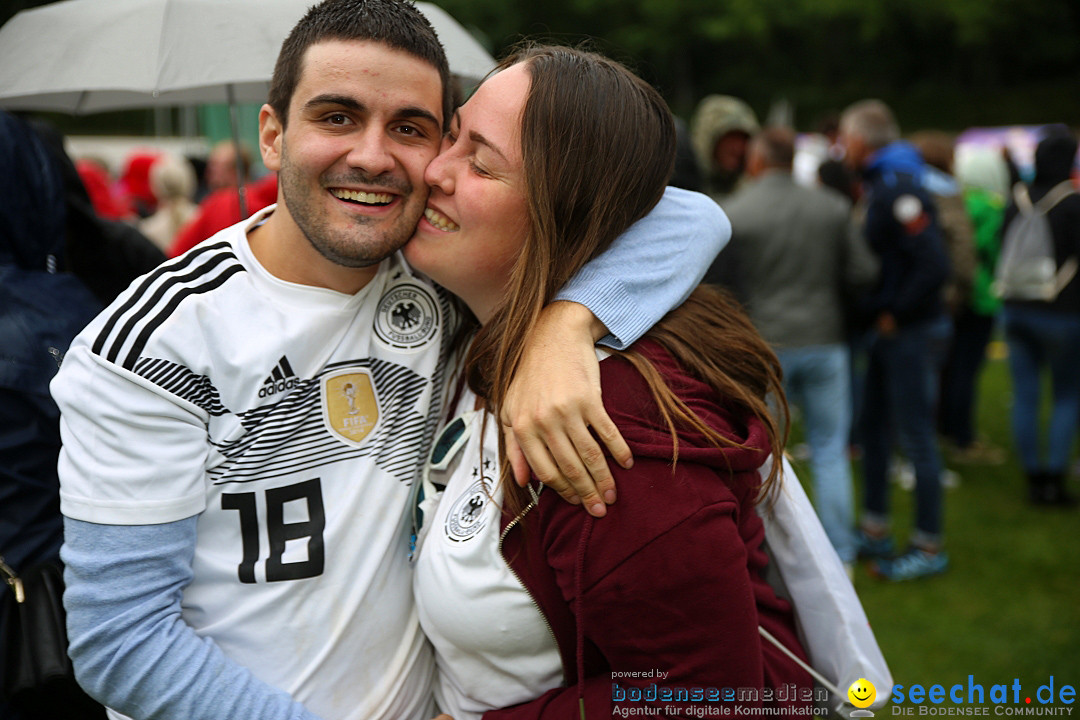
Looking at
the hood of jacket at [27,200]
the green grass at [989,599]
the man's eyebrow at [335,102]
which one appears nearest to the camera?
the man's eyebrow at [335,102]

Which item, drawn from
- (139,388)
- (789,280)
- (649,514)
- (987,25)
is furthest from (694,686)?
(987,25)

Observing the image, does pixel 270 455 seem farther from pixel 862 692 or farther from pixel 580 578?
pixel 862 692

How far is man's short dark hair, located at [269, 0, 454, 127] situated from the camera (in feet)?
6.32

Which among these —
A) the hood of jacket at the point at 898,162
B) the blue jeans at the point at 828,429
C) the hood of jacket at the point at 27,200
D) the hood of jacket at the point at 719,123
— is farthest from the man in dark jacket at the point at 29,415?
the hood of jacket at the point at 719,123

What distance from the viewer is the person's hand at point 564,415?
5.32 feet

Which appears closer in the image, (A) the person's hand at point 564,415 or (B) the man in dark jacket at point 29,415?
(A) the person's hand at point 564,415

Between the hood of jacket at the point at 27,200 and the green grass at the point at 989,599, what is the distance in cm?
272

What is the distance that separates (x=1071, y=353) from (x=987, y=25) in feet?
106

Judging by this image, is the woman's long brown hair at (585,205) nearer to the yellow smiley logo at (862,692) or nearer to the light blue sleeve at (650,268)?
the light blue sleeve at (650,268)

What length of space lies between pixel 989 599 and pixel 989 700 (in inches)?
43.4

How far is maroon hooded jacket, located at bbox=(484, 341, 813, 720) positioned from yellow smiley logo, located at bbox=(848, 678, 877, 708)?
317mm

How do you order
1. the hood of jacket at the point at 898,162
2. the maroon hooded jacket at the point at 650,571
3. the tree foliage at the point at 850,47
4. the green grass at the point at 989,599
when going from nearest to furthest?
the maroon hooded jacket at the point at 650,571 → the green grass at the point at 989,599 → the hood of jacket at the point at 898,162 → the tree foliage at the point at 850,47

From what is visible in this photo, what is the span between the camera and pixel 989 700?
12.6 feet

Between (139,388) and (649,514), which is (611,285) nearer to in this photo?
(649,514)
